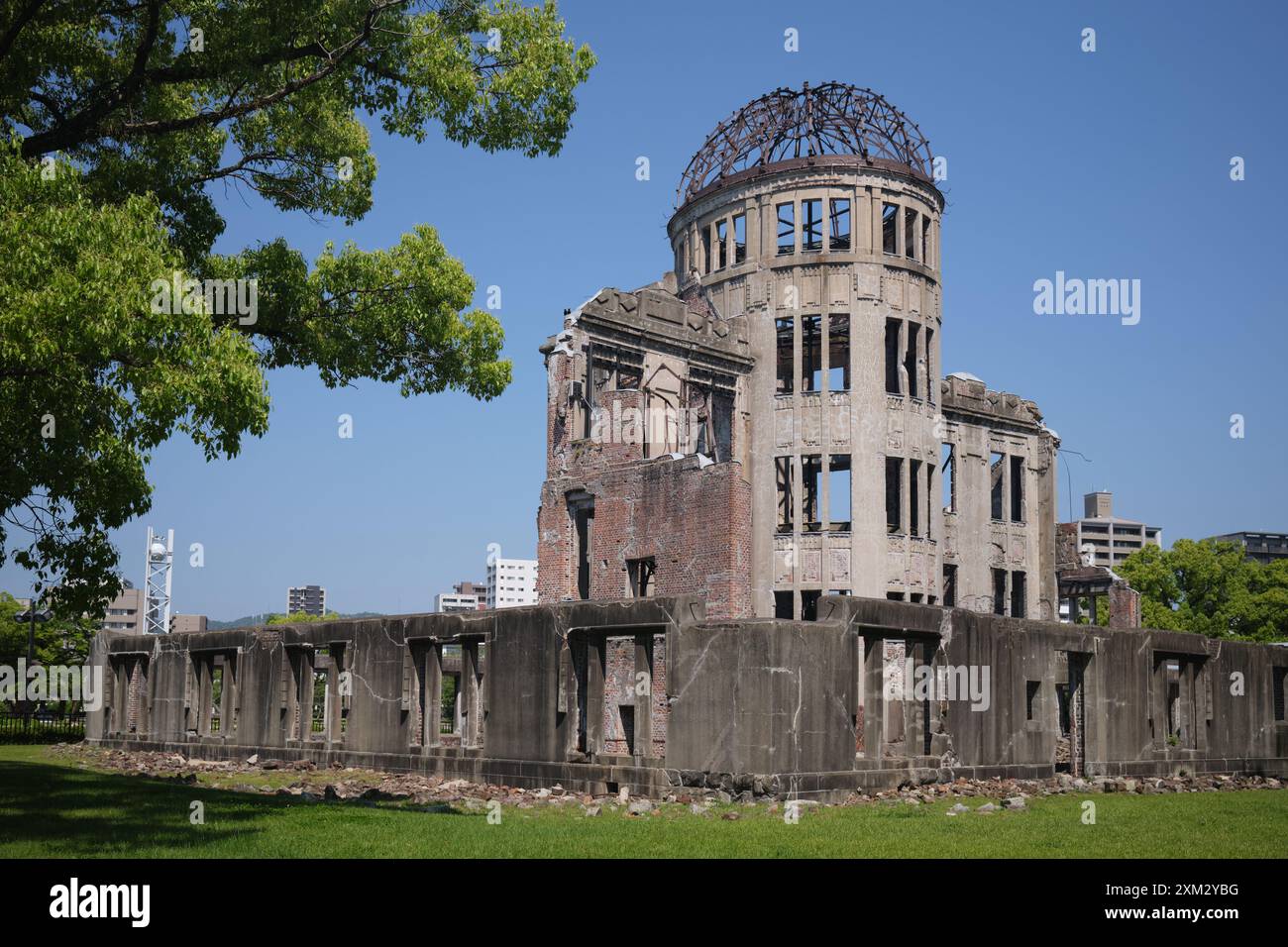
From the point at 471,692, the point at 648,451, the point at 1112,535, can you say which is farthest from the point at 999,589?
the point at 1112,535

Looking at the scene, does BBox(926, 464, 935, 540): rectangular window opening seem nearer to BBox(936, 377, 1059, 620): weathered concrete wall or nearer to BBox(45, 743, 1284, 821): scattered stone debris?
BBox(936, 377, 1059, 620): weathered concrete wall

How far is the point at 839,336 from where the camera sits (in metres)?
38.2

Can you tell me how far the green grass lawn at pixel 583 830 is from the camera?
11.9 meters

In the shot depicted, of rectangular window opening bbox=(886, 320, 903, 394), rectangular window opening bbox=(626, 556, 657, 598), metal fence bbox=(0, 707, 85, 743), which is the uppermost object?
rectangular window opening bbox=(886, 320, 903, 394)

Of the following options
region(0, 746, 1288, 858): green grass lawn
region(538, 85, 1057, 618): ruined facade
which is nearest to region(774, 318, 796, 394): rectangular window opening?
region(538, 85, 1057, 618): ruined facade

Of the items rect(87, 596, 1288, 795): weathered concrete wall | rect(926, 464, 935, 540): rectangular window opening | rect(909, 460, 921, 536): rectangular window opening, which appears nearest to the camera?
rect(87, 596, 1288, 795): weathered concrete wall

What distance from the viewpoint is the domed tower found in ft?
116

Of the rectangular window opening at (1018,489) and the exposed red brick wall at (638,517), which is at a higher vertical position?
the rectangular window opening at (1018,489)

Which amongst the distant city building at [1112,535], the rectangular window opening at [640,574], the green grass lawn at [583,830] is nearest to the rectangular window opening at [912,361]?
the rectangular window opening at [640,574]

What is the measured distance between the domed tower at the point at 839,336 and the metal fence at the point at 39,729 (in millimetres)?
20597

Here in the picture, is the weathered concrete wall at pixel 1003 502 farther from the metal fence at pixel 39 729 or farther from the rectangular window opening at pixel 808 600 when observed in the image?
the metal fence at pixel 39 729

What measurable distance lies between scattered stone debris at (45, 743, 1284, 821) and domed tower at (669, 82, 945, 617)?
12305 millimetres
